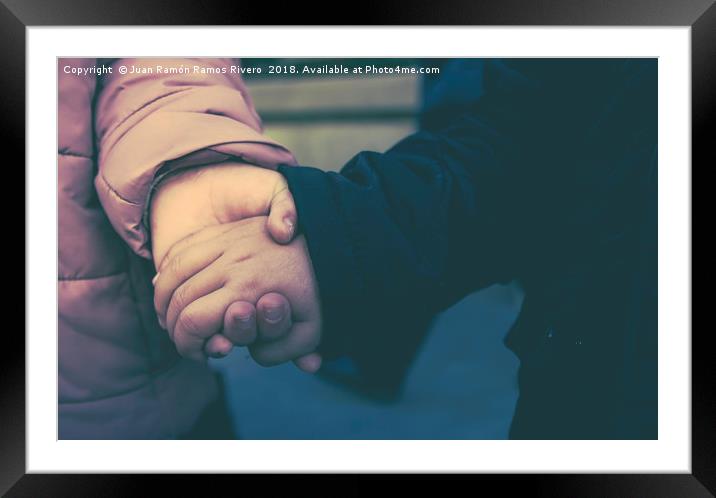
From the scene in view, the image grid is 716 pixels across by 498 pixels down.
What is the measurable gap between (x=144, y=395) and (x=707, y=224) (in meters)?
1.53

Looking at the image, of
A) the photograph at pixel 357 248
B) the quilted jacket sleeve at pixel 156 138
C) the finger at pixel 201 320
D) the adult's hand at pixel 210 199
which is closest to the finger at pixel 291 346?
the photograph at pixel 357 248

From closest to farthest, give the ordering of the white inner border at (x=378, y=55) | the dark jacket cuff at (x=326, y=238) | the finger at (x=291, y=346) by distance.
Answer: the dark jacket cuff at (x=326, y=238), the finger at (x=291, y=346), the white inner border at (x=378, y=55)

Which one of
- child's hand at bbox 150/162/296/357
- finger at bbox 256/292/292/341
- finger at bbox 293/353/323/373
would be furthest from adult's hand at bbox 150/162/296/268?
finger at bbox 293/353/323/373

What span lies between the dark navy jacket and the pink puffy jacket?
26 cm

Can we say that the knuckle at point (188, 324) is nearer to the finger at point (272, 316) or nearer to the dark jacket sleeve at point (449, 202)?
the finger at point (272, 316)

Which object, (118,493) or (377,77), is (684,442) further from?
(118,493)

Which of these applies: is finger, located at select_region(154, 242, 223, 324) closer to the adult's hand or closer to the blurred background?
the adult's hand

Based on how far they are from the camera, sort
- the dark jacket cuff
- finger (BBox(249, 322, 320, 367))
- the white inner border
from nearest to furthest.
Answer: the dark jacket cuff
finger (BBox(249, 322, 320, 367))
the white inner border

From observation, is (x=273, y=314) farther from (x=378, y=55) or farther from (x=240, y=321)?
(x=378, y=55)

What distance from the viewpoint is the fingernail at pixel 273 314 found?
144 cm

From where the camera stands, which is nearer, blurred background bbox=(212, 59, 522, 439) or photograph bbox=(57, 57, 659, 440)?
photograph bbox=(57, 57, 659, 440)

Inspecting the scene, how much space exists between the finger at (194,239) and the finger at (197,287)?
68mm

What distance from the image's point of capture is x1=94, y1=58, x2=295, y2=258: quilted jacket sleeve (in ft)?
4.70

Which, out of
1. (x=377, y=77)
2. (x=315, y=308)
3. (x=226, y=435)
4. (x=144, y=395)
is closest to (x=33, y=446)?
(x=144, y=395)
